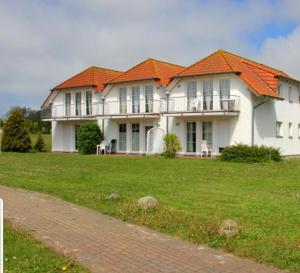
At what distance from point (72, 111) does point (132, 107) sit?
22.5 ft

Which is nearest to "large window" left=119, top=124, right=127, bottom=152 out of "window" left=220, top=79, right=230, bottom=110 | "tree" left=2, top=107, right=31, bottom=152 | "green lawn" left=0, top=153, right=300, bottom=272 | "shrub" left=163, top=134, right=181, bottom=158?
"shrub" left=163, top=134, right=181, bottom=158

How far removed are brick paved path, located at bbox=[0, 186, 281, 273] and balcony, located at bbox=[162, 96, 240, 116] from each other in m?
23.6

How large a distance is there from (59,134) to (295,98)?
20048mm

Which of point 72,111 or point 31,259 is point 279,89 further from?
point 31,259

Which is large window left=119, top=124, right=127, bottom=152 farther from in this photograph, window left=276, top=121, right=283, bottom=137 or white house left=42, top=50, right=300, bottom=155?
window left=276, top=121, right=283, bottom=137

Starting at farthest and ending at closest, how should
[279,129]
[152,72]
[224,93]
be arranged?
[152,72], [279,129], [224,93]

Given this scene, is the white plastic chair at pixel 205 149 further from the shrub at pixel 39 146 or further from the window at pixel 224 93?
the shrub at pixel 39 146

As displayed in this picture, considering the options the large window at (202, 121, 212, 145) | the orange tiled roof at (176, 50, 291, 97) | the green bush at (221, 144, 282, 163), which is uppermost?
the orange tiled roof at (176, 50, 291, 97)

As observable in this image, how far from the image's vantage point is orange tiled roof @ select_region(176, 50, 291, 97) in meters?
34.6

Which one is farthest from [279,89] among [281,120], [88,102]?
[88,102]

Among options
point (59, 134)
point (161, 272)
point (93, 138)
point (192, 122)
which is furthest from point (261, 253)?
point (59, 134)

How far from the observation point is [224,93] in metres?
35.5

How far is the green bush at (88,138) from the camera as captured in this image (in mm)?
40344

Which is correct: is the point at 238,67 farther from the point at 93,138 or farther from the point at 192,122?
the point at 93,138
